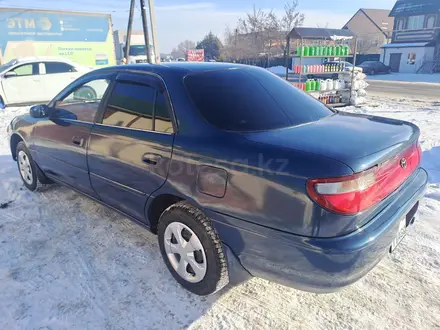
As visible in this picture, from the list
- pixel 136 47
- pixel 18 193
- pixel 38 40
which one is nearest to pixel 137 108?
pixel 18 193

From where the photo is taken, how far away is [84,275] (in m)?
2.73

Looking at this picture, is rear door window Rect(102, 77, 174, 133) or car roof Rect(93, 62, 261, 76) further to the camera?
car roof Rect(93, 62, 261, 76)

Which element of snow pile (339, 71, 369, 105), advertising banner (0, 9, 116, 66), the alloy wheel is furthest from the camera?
advertising banner (0, 9, 116, 66)

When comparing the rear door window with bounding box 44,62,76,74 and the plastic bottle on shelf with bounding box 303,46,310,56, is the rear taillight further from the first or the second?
the rear door window with bounding box 44,62,76,74

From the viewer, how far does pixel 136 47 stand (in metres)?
31.8

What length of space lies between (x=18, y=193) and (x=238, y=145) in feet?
11.7

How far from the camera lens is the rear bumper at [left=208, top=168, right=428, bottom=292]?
1.83m

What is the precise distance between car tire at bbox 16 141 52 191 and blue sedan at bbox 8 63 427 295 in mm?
1110

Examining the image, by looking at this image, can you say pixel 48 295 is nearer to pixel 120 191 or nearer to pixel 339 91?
pixel 120 191

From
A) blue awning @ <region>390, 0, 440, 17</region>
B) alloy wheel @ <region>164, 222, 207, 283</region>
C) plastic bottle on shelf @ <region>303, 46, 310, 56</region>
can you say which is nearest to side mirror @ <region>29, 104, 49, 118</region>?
alloy wheel @ <region>164, 222, 207, 283</region>

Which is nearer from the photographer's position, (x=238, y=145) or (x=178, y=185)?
(x=238, y=145)

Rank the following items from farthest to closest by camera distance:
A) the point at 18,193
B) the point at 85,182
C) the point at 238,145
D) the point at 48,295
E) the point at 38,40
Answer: the point at 38,40
the point at 18,193
the point at 85,182
the point at 48,295
the point at 238,145

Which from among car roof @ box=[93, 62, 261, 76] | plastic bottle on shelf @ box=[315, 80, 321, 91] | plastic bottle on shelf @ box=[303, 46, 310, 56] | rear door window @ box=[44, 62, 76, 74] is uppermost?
plastic bottle on shelf @ box=[303, 46, 310, 56]

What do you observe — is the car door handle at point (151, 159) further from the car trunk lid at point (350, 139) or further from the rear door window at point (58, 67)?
the rear door window at point (58, 67)
